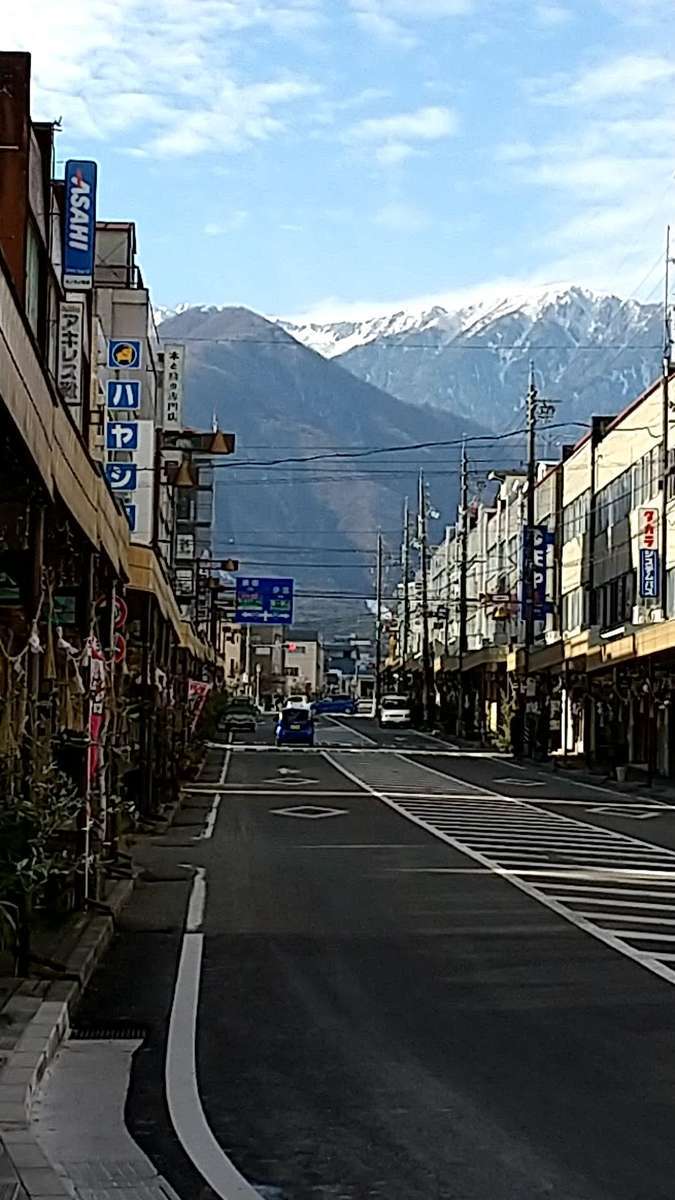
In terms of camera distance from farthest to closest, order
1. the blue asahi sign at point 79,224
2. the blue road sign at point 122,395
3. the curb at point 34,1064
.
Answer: the blue road sign at point 122,395
the blue asahi sign at point 79,224
the curb at point 34,1064

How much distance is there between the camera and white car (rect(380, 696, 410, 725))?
109 m

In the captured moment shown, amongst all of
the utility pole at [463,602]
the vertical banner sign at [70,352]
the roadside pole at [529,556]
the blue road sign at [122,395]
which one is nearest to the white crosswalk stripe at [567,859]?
the vertical banner sign at [70,352]

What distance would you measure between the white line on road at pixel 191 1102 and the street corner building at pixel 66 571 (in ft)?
4.32

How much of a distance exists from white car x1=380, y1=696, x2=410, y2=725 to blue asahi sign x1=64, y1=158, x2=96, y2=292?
258 feet

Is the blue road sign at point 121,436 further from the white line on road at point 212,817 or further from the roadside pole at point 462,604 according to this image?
the roadside pole at point 462,604

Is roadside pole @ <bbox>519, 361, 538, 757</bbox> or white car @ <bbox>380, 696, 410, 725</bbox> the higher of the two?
roadside pole @ <bbox>519, 361, 538, 757</bbox>

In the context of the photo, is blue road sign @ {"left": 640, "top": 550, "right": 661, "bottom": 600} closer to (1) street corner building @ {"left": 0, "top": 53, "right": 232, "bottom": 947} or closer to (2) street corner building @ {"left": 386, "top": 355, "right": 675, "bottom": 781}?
(2) street corner building @ {"left": 386, "top": 355, "right": 675, "bottom": 781}

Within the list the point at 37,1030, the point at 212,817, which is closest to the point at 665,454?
the point at 212,817

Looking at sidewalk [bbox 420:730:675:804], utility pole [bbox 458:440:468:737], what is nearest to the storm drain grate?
sidewalk [bbox 420:730:675:804]

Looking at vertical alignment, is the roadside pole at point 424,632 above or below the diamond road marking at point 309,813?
above

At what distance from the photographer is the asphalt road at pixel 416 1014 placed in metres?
8.41

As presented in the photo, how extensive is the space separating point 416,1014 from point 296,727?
64.4 meters

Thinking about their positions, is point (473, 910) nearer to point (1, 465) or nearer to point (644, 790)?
point (1, 465)

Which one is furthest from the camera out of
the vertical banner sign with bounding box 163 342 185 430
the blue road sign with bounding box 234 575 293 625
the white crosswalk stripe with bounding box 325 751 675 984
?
the blue road sign with bounding box 234 575 293 625
